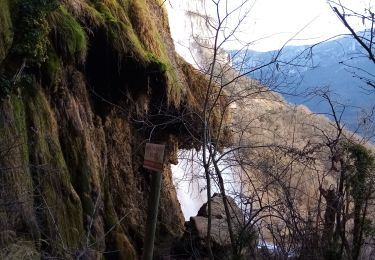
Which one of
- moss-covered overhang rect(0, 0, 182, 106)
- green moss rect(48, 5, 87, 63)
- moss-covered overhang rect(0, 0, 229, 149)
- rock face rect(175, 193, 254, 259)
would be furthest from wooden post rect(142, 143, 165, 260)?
rock face rect(175, 193, 254, 259)

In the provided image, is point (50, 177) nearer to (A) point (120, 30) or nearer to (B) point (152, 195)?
(B) point (152, 195)

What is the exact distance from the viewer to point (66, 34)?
23.9 ft

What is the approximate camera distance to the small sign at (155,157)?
4.19 meters

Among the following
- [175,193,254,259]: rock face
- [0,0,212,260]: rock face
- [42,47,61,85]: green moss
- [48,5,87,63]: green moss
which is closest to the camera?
[0,0,212,260]: rock face

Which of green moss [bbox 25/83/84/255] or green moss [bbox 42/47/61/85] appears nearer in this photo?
green moss [bbox 25/83/84/255]

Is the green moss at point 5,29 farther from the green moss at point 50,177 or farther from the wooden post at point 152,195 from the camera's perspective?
the wooden post at point 152,195

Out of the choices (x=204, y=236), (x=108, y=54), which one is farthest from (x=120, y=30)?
(x=204, y=236)

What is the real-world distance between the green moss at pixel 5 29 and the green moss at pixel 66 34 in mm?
1069

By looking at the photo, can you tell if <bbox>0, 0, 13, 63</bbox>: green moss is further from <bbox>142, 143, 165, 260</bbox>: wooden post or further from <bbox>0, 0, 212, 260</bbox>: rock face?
<bbox>142, 143, 165, 260</bbox>: wooden post

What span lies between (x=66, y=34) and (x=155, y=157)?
3.62 m

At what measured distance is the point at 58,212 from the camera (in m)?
6.51

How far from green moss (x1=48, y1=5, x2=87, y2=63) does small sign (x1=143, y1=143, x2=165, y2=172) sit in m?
3.28

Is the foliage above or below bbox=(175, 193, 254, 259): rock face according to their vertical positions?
above

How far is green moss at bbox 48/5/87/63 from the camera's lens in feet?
23.4
